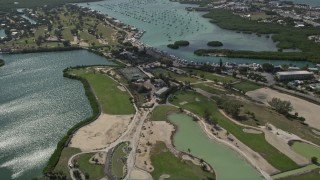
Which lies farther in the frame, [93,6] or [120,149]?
[93,6]

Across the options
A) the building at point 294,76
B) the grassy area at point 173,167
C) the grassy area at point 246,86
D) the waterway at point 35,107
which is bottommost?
the waterway at point 35,107

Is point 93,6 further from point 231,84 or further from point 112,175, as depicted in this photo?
point 112,175

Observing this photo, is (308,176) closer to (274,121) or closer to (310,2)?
(274,121)

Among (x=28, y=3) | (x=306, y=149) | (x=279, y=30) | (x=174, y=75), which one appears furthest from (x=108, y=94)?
(x=28, y=3)

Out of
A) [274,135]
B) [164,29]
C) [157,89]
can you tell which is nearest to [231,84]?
[157,89]

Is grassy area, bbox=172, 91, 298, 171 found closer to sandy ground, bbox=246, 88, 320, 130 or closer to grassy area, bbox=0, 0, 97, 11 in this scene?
sandy ground, bbox=246, 88, 320, 130

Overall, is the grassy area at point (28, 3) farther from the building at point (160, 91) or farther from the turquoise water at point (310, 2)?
the building at point (160, 91)

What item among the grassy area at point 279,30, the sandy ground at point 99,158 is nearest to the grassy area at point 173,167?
the sandy ground at point 99,158
